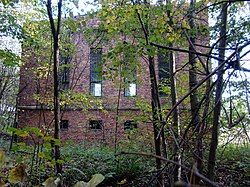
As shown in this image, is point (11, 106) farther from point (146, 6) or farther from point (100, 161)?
point (146, 6)

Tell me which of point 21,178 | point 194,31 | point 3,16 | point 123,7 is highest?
point 3,16

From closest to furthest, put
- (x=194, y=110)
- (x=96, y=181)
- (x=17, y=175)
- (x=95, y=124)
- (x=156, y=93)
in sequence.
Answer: (x=96, y=181)
(x=17, y=175)
(x=194, y=110)
(x=156, y=93)
(x=95, y=124)

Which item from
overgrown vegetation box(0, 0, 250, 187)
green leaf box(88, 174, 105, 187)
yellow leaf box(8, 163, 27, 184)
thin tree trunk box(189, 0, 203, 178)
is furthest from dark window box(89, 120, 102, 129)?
green leaf box(88, 174, 105, 187)

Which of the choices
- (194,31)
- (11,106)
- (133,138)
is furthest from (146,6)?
(11,106)

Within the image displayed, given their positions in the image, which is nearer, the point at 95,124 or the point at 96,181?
the point at 96,181

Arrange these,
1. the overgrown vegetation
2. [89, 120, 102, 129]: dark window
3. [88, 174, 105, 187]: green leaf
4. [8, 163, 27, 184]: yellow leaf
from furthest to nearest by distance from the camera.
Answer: [89, 120, 102, 129]: dark window, the overgrown vegetation, [8, 163, 27, 184]: yellow leaf, [88, 174, 105, 187]: green leaf

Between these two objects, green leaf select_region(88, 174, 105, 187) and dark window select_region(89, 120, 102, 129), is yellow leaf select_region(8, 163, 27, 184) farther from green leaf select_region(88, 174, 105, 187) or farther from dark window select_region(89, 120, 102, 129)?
dark window select_region(89, 120, 102, 129)

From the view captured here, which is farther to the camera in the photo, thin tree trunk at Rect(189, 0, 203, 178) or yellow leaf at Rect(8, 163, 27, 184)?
thin tree trunk at Rect(189, 0, 203, 178)

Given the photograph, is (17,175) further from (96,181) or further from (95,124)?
(95,124)

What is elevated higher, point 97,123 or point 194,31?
point 194,31

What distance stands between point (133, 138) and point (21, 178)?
7.77 metres

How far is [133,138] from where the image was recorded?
8.86 metres

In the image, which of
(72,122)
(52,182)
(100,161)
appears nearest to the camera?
(52,182)

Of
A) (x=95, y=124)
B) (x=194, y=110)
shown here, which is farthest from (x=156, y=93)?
(x=95, y=124)
